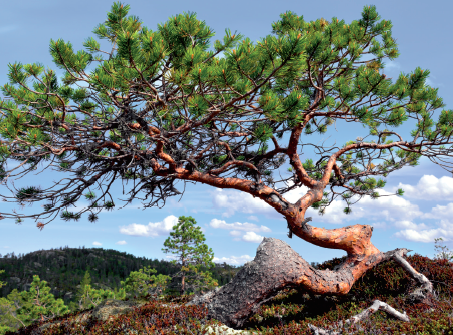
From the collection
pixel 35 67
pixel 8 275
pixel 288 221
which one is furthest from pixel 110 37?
pixel 8 275

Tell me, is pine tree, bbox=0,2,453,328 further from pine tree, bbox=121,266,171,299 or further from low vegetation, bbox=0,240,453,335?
pine tree, bbox=121,266,171,299

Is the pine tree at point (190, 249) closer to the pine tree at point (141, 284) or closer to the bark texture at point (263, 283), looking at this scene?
the pine tree at point (141, 284)

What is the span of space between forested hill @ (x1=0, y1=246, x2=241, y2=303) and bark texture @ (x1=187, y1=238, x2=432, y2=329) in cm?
1689

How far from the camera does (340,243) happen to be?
23.0 feet

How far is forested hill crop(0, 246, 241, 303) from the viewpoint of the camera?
2416cm

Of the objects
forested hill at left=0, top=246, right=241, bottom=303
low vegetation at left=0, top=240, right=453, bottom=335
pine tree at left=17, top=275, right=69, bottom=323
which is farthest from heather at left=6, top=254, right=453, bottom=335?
forested hill at left=0, top=246, right=241, bottom=303

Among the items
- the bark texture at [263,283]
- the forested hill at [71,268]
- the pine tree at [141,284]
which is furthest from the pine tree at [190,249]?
the forested hill at [71,268]

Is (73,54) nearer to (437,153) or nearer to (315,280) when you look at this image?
(315,280)

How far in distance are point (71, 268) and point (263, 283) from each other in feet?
94.2

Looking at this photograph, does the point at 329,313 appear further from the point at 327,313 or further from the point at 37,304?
the point at 37,304

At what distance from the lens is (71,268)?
94.0 feet

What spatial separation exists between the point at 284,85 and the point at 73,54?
177 inches

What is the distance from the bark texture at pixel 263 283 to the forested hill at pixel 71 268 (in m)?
16.9

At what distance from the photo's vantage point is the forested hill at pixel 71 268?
24159mm
